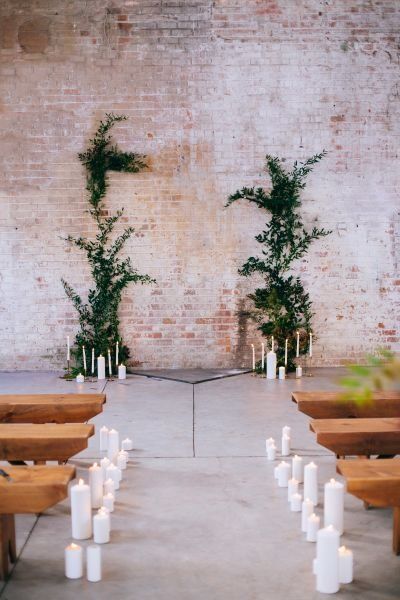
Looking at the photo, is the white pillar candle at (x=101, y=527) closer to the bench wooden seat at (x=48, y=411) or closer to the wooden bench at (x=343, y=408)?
the bench wooden seat at (x=48, y=411)

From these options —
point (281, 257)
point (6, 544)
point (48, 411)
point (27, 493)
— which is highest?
point (281, 257)

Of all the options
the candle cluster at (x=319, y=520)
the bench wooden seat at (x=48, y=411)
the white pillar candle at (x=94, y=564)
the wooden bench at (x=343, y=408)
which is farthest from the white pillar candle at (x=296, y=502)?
the bench wooden seat at (x=48, y=411)

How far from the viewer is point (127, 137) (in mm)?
8164

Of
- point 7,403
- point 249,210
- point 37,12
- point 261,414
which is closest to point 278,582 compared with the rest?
point 7,403

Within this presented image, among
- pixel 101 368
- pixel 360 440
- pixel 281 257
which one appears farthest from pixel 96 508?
pixel 281 257

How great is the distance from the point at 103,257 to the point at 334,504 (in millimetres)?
5365

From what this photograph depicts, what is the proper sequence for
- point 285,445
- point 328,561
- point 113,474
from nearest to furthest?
point 328,561 → point 113,474 → point 285,445

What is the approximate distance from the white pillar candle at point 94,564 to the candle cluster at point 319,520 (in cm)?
86

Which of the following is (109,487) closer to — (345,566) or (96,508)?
(96,508)

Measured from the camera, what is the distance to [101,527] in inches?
129

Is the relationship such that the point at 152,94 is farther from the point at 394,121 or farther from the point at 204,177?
the point at 394,121

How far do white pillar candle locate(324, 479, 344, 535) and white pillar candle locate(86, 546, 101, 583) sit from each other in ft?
3.48

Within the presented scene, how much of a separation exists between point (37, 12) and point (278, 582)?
23.4ft

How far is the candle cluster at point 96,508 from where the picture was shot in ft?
9.52
